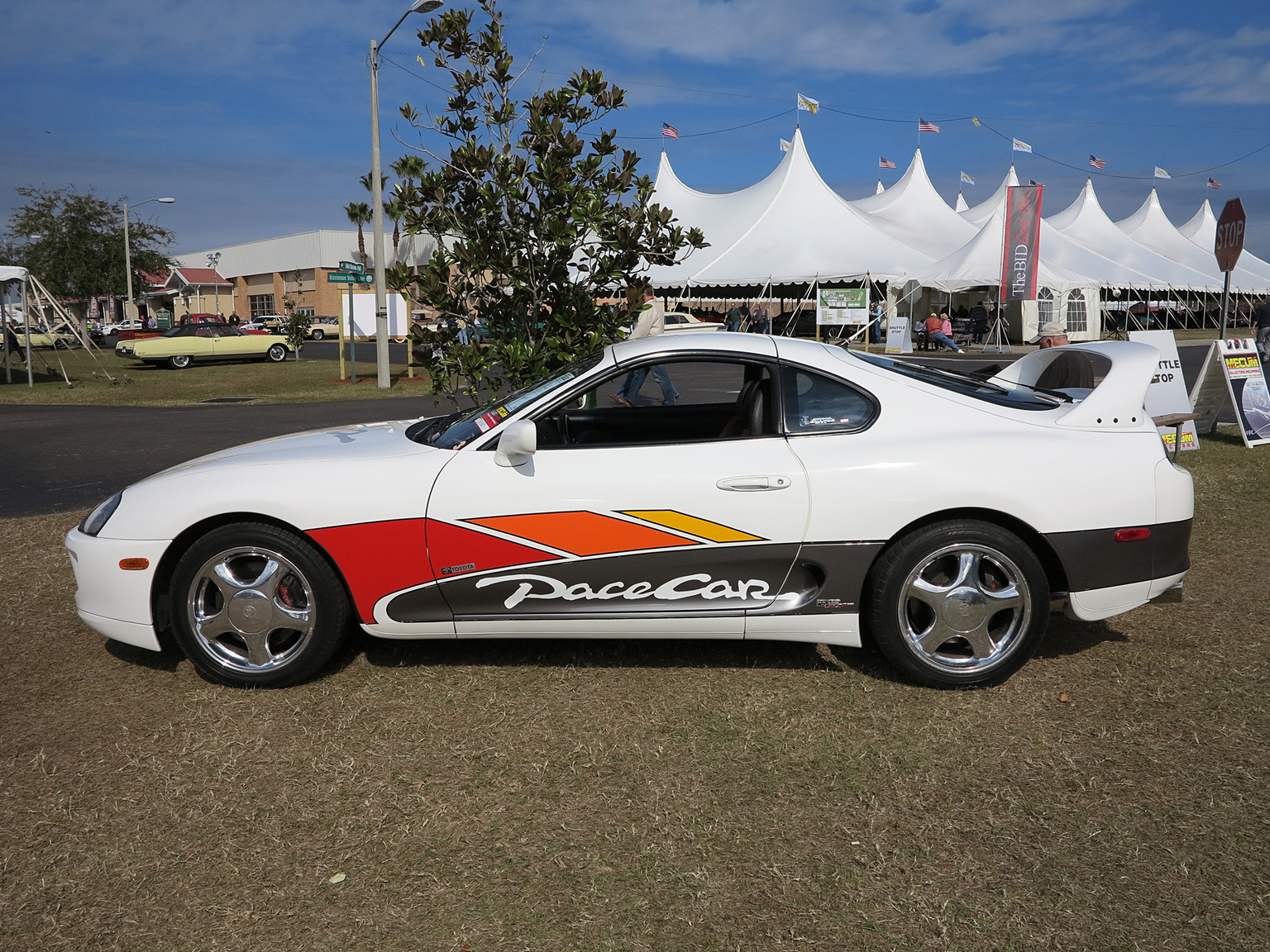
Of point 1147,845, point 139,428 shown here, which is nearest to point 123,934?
point 1147,845

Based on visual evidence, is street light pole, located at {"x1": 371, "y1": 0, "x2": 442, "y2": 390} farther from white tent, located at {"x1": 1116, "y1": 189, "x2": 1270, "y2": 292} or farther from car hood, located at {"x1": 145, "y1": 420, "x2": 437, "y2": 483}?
white tent, located at {"x1": 1116, "y1": 189, "x2": 1270, "y2": 292}

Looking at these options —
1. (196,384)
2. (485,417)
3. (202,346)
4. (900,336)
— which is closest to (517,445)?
(485,417)

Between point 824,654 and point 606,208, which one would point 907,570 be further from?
point 606,208

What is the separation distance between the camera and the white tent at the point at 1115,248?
36156 millimetres

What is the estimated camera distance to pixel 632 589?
12.7 ft

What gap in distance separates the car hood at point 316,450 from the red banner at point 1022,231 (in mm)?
25694

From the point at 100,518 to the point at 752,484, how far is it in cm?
272

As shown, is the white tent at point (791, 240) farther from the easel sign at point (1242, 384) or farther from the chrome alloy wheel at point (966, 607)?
the chrome alloy wheel at point (966, 607)

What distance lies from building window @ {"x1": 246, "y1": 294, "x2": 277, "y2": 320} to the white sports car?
273 ft

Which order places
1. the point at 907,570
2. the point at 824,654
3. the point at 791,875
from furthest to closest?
the point at 824,654 → the point at 907,570 → the point at 791,875

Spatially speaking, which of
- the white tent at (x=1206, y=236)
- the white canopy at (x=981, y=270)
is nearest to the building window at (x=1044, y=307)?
the white canopy at (x=981, y=270)

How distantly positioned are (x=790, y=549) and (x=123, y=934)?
250 cm

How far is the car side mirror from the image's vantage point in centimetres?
372

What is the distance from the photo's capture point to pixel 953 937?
2.46 metres
